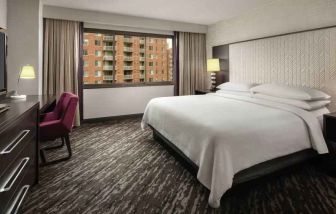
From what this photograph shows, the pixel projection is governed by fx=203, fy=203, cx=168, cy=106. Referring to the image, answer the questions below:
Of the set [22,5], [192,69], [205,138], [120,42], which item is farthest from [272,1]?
[120,42]

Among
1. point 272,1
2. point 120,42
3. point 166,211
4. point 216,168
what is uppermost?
point 120,42

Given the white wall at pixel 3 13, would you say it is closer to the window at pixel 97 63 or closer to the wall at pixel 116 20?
the wall at pixel 116 20

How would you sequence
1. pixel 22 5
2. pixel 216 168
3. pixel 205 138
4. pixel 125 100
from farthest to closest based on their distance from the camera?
pixel 125 100 < pixel 22 5 < pixel 205 138 < pixel 216 168

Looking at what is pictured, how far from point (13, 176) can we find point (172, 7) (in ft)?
12.6

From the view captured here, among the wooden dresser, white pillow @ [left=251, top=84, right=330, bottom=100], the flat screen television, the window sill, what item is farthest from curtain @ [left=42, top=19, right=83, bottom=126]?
white pillow @ [left=251, top=84, right=330, bottom=100]

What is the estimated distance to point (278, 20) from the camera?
361 cm

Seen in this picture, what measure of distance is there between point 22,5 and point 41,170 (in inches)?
104

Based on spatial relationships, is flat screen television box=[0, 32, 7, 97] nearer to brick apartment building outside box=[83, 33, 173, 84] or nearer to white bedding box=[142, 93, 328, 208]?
white bedding box=[142, 93, 328, 208]

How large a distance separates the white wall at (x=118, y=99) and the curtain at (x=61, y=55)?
40 centimetres

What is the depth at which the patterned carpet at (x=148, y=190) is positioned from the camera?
5.86 feet

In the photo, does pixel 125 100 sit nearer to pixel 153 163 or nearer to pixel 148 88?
pixel 148 88

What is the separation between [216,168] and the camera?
1.69 meters

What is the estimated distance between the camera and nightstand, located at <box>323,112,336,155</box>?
2330mm

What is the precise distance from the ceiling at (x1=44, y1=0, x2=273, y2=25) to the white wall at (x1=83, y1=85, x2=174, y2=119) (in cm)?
177
